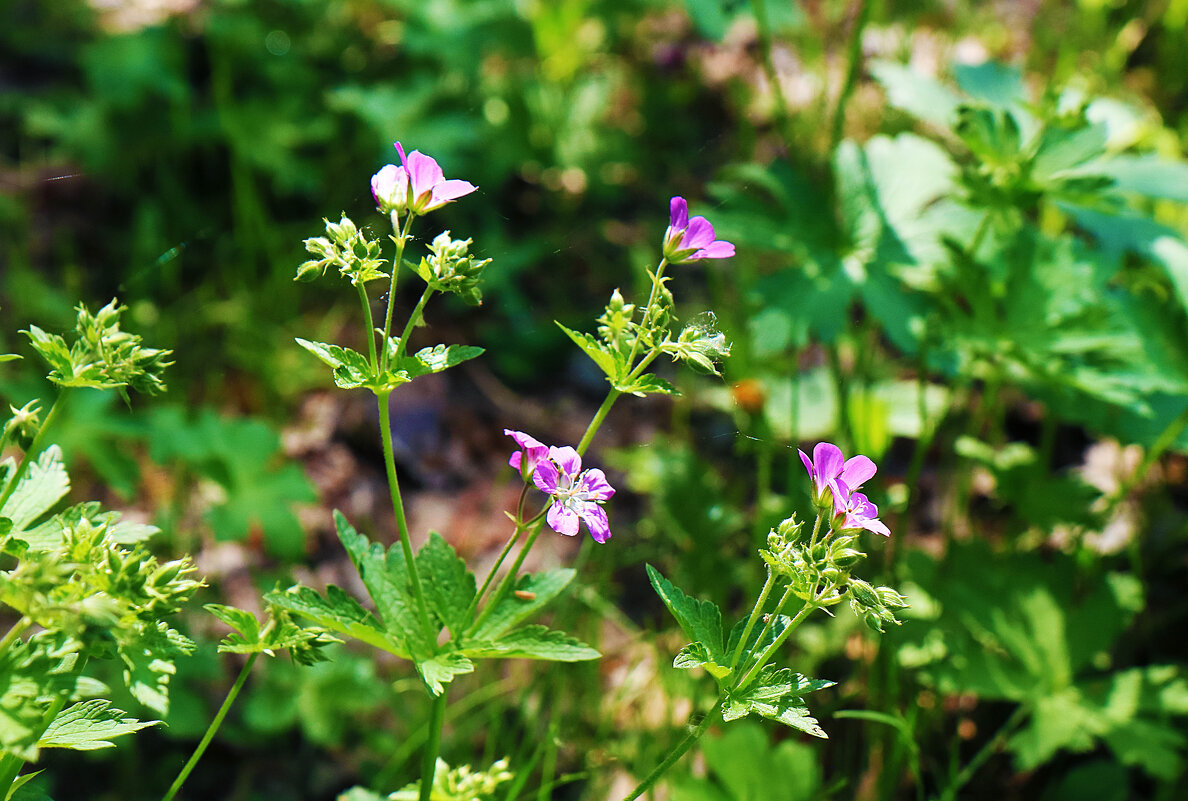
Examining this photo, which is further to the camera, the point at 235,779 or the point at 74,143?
the point at 74,143

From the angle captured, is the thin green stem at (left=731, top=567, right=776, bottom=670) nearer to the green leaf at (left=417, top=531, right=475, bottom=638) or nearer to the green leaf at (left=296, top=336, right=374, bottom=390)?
the green leaf at (left=417, top=531, right=475, bottom=638)

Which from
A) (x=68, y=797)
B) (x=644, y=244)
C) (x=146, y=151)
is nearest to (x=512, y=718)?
(x=68, y=797)

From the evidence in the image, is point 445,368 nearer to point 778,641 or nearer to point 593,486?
point 593,486

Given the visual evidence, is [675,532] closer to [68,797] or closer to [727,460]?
[727,460]

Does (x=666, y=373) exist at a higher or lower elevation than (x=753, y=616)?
lower

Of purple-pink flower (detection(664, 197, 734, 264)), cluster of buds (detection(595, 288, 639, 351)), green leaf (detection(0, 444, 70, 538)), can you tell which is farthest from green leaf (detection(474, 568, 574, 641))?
green leaf (detection(0, 444, 70, 538))

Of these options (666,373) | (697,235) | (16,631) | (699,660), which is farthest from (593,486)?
(666,373)
